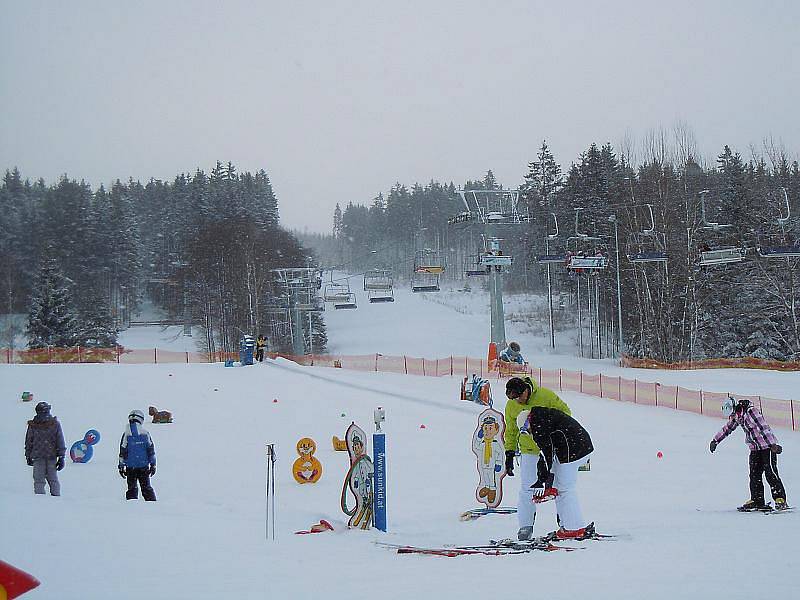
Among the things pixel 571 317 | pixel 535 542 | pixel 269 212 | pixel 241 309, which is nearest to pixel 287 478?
pixel 535 542

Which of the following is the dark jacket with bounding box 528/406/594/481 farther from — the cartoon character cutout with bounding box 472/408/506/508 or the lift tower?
the lift tower

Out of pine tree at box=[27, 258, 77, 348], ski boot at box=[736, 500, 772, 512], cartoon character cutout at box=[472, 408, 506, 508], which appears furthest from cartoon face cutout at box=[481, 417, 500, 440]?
pine tree at box=[27, 258, 77, 348]

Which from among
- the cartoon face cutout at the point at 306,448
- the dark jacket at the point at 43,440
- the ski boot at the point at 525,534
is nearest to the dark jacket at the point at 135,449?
the dark jacket at the point at 43,440

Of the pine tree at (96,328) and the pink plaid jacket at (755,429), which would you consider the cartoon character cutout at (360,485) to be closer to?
the pink plaid jacket at (755,429)

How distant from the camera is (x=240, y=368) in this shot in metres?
34.2

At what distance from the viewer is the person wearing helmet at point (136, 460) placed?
11766mm

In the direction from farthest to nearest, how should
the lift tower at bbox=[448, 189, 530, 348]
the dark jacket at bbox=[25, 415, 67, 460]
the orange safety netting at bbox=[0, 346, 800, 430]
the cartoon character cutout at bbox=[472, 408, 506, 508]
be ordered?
the lift tower at bbox=[448, 189, 530, 348] → the orange safety netting at bbox=[0, 346, 800, 430] → the dark jacket at bbox=[25, 415, 67, 460] → the cartoon character cutout at bbox=[472, 408, 506, 508]

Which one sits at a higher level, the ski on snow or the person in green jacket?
the person in green jacket

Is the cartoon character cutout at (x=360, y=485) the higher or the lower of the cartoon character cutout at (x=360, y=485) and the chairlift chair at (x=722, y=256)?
the lower

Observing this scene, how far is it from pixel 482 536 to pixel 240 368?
85.9 ft

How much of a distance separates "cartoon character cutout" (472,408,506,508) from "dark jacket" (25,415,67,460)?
6.41m

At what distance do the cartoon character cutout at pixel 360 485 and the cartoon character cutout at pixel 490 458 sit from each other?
6.89 feet

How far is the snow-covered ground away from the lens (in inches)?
232

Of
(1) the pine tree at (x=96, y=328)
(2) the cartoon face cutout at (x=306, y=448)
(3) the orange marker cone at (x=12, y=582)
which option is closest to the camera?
(3) the orange marker cone at (x=12, y=582)
